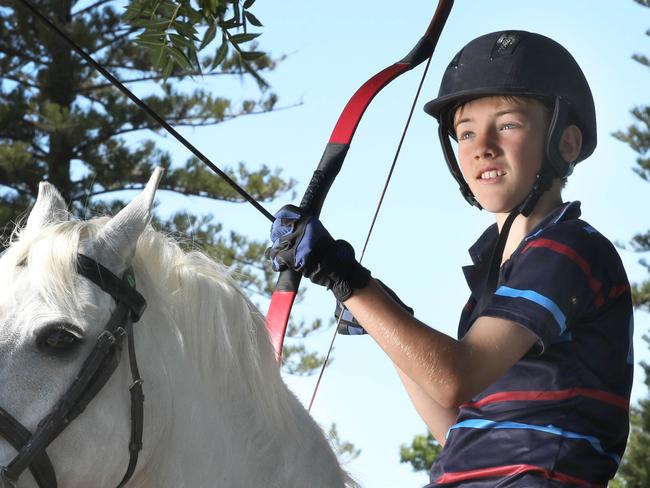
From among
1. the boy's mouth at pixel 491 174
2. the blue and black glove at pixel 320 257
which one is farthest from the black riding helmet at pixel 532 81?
the blue and black glove at pixel 320 257

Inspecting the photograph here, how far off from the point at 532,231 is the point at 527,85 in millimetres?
463

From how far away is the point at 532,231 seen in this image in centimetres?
315

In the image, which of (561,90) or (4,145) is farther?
(4,145)

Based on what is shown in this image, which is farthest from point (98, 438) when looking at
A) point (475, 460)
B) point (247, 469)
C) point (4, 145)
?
point (4, 145)

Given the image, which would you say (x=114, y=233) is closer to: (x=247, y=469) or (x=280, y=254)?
(x=280, y=254)

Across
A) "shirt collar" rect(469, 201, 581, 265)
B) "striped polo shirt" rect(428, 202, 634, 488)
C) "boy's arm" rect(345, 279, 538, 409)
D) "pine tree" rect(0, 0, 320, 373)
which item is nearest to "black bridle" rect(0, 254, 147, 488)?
"boy's arm" rect(345, 279, 538, 409)

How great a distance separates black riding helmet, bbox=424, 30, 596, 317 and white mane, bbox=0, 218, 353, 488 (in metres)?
0.67

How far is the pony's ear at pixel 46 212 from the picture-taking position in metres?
3.16

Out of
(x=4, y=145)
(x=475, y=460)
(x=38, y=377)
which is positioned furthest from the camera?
(x=4, y=145)

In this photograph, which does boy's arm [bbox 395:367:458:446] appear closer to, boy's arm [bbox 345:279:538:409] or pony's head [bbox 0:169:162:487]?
boy's arm [bbox 345:279:538:409]

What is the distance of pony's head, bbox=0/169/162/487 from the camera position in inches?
108

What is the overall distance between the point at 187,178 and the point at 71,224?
14963 mm

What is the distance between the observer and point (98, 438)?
2.83 m

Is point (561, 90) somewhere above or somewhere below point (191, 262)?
above
